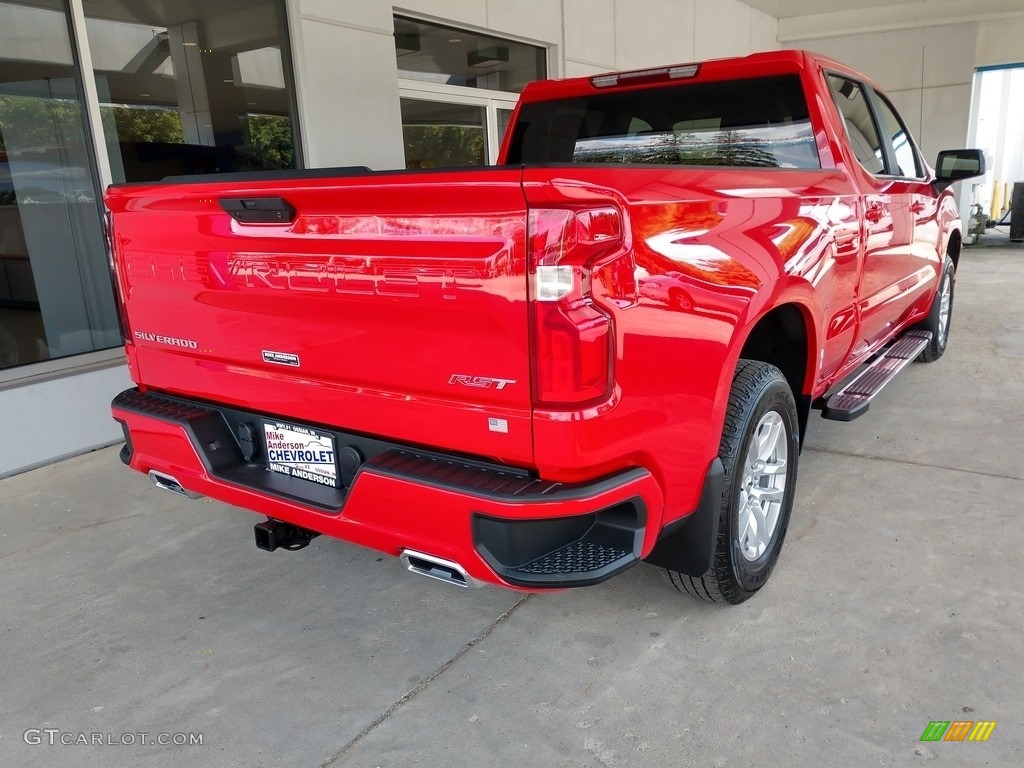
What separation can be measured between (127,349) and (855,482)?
11.0ft

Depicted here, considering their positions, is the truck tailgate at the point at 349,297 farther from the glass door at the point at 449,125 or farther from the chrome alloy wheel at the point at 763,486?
the glass door at the point at 449,125

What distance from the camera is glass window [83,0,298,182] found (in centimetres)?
499

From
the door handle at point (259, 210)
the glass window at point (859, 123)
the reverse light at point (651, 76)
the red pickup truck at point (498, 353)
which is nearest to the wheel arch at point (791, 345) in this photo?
the red pickup truck at point (498, 353)

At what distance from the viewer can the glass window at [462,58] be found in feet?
22.7

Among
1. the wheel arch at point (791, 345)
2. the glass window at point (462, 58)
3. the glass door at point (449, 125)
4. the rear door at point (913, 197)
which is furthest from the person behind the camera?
the glass door at point (449, 125)

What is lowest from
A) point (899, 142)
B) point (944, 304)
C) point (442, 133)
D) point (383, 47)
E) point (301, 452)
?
point (944, 304)

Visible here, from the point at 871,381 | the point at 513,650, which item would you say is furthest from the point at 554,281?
the point at 871,381

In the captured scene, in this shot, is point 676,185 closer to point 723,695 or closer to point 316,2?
point 723,695

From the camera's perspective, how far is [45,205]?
4.85m

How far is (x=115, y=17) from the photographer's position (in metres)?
4.95

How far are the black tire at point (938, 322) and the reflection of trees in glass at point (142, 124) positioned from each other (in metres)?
5.48

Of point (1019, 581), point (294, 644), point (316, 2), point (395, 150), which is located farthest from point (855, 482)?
point (316, 2)

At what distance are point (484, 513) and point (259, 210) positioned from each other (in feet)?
3.59

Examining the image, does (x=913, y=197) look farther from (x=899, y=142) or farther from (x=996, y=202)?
(x=996, y=202)
